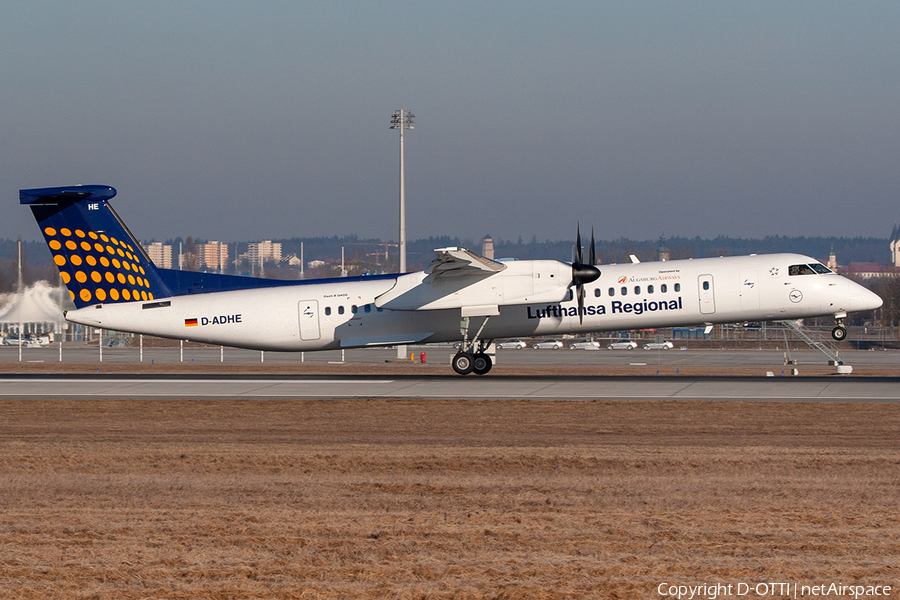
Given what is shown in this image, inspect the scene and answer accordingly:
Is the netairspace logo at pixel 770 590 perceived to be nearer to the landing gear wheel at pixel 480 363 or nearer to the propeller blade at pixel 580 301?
the propeller blade at pixel 580 301

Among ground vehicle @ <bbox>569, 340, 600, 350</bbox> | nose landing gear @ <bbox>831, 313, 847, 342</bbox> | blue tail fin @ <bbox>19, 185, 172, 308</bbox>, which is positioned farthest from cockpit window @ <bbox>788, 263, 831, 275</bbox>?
ground vehicle @ <bbox>569, 340, 600, 350</bbox>

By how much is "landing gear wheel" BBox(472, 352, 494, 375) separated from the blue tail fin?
36.8 ft

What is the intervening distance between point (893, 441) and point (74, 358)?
177 feet

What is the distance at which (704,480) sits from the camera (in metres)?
13.7

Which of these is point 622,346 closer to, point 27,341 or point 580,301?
point 27,341

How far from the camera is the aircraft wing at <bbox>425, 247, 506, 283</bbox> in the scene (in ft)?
92.6

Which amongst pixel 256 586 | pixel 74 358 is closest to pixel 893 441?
pixel 256 586

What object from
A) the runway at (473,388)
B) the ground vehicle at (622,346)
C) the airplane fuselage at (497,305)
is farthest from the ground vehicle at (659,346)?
the airplane fuselage at (497,305)

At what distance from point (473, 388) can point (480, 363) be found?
150 inches

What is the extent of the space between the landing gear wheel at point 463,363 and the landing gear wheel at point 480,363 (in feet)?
0.56

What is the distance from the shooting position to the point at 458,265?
95.8 ft

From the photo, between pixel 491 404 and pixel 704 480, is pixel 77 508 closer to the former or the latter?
pixel 704 480

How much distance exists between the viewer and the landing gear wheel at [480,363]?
105ft

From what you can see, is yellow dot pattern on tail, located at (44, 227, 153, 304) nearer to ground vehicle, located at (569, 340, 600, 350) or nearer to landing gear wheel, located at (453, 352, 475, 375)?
landing gear wheel, located at (453, 352, 475, 375)
